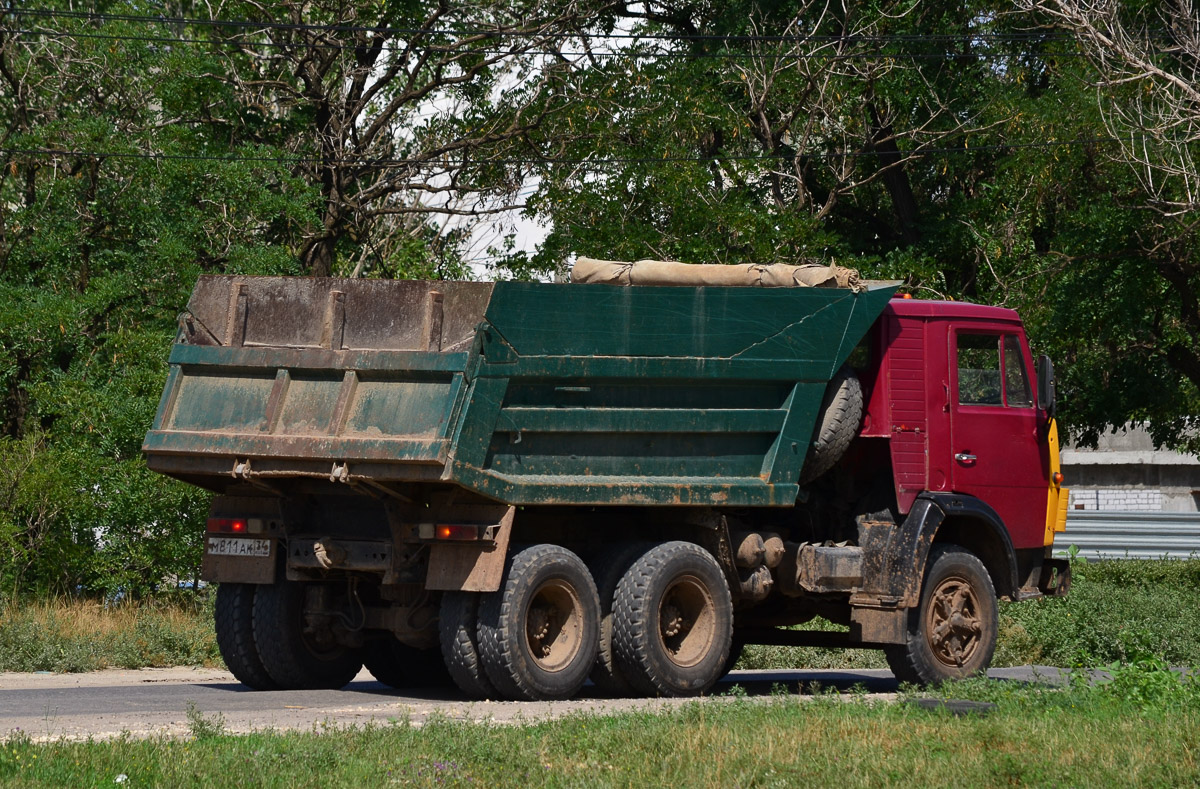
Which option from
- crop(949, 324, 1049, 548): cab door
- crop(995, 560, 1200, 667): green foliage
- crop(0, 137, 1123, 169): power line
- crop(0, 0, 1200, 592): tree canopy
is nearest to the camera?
crop(949, 324, 1049, 548): cab door

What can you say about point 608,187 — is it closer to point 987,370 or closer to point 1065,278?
point 1065,278

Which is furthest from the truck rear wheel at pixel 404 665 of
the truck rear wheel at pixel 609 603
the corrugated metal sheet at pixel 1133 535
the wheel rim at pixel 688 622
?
the corrugated metal sheet at pixel 1133 535

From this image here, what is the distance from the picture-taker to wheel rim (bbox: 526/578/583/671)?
32.5 ft

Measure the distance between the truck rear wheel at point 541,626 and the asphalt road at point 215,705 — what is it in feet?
0.49

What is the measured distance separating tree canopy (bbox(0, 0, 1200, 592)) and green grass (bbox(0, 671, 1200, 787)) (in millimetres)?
9854

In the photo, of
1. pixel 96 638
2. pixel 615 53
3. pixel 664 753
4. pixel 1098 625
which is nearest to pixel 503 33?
pixel 615 53

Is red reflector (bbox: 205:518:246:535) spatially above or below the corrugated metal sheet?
above

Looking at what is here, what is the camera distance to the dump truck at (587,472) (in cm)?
951

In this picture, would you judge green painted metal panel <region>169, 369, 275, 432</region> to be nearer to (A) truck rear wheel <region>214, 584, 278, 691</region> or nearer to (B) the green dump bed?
(B) the green dump bed

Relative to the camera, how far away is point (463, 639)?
9.65 meters

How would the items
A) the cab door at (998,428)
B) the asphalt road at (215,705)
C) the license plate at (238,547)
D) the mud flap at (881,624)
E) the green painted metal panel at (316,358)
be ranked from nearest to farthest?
the asphalt road at (215,705), the green painted metal panel at (316,358), the license plate at (238,547), the mud flap at (881,624), the cab door at (998,428)

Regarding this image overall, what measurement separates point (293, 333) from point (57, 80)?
41.0ft

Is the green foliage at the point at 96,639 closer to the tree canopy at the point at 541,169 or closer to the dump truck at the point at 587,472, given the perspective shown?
the tree canopy at the point at 541,169

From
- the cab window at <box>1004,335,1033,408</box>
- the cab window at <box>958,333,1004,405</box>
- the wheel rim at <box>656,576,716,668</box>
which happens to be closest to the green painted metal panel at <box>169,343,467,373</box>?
the wheel rim at <box>656,576,716,668</box>
